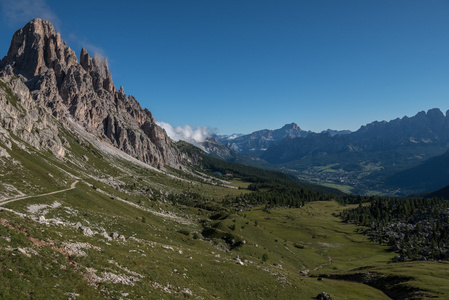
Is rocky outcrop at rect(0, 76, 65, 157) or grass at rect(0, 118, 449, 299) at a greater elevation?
rocky outcrop at rect(0, 76, 65, 157)

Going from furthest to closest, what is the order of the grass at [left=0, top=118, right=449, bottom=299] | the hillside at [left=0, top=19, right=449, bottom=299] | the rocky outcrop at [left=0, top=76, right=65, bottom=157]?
the rocky outcrop at [left=0, top=76, right=65, bottom=157] < the hillside at [left=0, top=19, right=449, bottom=299] < the grass at [left=0, top=118, right=449, bottom=299]

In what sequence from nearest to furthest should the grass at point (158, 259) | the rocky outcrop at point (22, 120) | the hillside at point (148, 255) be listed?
1. the grass at point (158, 259)
2. the hillside at point (148, 255)
3. the rocky outcrop at point (22, 120)

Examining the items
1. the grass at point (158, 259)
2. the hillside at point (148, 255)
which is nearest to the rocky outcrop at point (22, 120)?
the hillside at point (148, 255)

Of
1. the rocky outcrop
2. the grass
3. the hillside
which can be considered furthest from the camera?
the rocky outcrop

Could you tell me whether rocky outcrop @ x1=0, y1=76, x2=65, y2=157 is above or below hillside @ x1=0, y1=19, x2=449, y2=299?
above

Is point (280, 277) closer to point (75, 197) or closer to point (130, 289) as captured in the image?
point (130, 289)

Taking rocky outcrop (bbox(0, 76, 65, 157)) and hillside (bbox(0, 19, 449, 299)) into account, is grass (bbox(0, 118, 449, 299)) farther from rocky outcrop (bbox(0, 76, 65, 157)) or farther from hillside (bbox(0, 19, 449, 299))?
rocky outcrop (bbox(0, 76, 65, 157))

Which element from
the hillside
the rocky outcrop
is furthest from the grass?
the rocky outcrop

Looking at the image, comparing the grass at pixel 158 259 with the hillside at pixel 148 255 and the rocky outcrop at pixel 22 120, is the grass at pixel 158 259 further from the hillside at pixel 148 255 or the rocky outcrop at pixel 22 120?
the rocky outcrop at pixel 22 120

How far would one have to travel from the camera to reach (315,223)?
170 m

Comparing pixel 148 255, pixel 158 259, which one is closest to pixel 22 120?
pixel 148 255

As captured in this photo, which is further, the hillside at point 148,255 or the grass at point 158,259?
the hillside at point 148,255

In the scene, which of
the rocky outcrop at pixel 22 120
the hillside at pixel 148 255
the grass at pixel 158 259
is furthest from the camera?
the rocky outcrop at pixel 22 120

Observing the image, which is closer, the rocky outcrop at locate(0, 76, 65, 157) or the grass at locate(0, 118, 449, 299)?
the grass at locate(0, 118, 449, 299)
